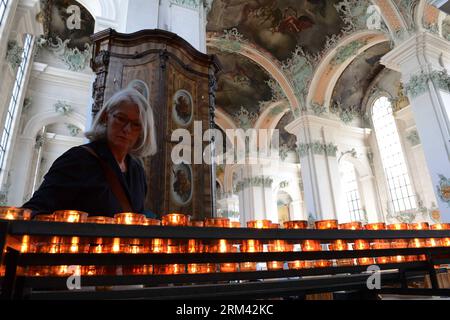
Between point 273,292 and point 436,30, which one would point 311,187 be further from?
point 273,292

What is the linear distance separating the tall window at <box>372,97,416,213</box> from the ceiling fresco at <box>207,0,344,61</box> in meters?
5.23

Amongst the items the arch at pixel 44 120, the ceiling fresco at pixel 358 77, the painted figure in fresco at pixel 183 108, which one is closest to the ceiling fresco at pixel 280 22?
the ceiling fresco at pixel 358 77

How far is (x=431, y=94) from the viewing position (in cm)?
870

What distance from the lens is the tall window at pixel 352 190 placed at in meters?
16.3

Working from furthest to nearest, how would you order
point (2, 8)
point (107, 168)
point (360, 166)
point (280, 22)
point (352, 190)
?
point (352, 190), point (360, 166), point (280, 22), point (2, 8), point (107, 168)

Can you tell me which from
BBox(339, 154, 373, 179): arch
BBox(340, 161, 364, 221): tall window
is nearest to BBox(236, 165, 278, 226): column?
BBox(340, 161, 364, 221): tall window

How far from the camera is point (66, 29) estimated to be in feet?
38.9

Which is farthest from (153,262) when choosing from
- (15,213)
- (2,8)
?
(2,8)

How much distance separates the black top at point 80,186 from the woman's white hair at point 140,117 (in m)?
0.09

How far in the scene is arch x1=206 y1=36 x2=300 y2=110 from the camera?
1394 cm

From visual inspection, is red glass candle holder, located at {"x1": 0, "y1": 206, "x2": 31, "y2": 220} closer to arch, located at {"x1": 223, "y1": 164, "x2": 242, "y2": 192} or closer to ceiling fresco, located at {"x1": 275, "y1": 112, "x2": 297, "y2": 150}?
ceiling fresco, located at {"x1": 275, "y1": 112, "x2": 297, "y2": 150}

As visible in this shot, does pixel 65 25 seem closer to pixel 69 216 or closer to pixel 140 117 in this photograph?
pixel 140 117

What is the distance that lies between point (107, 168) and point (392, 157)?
16.6m

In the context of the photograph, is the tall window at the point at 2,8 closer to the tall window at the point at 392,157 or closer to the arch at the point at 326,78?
the arch at the point at 326,78
